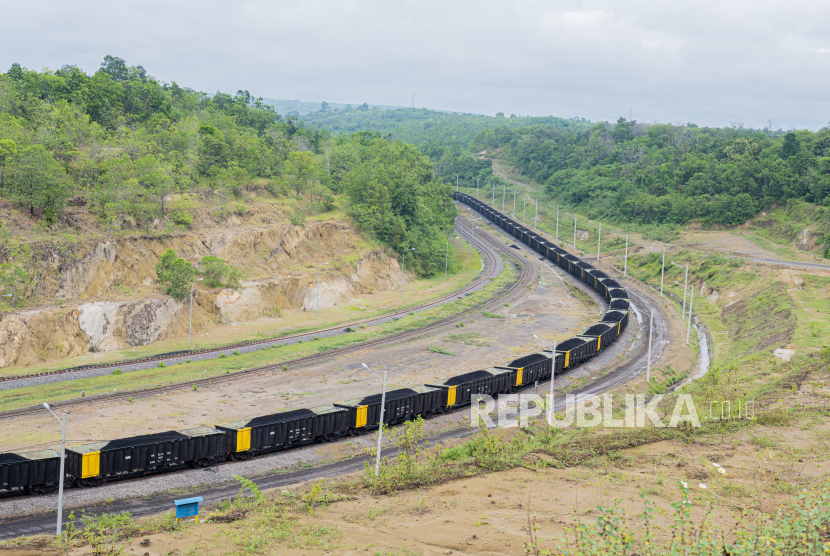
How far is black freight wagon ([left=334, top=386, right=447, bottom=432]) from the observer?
38.9 meters

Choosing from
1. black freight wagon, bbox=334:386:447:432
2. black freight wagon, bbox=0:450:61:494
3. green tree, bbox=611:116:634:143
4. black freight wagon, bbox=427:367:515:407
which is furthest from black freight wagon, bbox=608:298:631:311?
green tree, bbox=611:116:634:143

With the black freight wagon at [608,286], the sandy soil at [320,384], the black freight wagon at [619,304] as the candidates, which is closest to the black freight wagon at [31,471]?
the sandy soil at [320,384]

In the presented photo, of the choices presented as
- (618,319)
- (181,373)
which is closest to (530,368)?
(618,319)

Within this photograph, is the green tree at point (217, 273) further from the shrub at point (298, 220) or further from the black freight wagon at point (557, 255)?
the black freight wagon at point (557, 255)

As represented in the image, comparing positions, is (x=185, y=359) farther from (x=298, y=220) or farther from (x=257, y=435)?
(x=298, y=220)

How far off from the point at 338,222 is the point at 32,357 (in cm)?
4880

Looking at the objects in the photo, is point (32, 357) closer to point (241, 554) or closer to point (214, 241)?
point (214, 241)

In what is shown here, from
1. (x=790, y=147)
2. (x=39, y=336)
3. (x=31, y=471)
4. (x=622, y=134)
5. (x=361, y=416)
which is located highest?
(x=622, y=134)

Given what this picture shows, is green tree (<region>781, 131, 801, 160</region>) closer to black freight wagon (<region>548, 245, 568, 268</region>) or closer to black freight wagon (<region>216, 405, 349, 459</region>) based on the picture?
black freight wagon (<region>548, 245, 568, 268</region>)

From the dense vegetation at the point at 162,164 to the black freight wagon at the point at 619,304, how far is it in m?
34.0

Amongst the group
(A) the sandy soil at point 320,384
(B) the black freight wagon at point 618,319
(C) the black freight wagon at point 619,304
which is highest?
(C) the black freight wagon at point 619,304

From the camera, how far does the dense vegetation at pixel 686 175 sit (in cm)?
11506

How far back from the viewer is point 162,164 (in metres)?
77.0

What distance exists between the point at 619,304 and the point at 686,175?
71.5 metres
